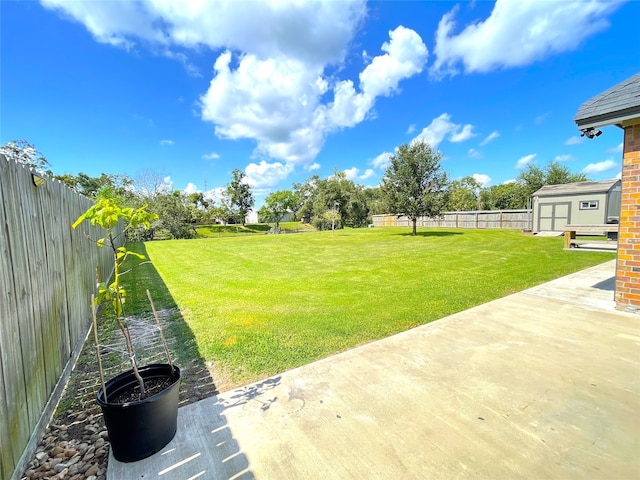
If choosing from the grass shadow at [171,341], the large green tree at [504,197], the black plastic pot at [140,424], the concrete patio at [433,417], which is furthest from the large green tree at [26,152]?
the large green tree at [504,197]

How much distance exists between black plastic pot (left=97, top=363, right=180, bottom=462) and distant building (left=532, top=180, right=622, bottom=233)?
2127 cm

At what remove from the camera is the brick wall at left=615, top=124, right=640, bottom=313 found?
3709mm

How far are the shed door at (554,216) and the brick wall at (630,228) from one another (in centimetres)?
1655

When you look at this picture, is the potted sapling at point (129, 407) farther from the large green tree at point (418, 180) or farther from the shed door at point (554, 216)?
the shed door at point (554, 216)

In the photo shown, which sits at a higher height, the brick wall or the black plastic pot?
the brick wall

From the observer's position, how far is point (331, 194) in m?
32.9

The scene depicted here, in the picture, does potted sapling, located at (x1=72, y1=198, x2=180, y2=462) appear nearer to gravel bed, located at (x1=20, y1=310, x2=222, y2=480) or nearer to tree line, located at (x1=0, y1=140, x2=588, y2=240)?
gravel bed, located at (x1=20, y1=310, x2=222, y2=480)

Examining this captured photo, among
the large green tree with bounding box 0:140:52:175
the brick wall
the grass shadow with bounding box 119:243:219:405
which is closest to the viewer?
the grass shadow with bounding box 119:243:219:405

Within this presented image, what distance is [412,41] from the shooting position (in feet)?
33.8

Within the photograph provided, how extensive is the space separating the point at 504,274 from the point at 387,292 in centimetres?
334

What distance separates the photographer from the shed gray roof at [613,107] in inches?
140

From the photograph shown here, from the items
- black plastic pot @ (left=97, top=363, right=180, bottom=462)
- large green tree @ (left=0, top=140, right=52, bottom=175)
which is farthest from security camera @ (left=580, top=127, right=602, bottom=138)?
large green tree @ (left=0, top=140, right=52, bottom=175)

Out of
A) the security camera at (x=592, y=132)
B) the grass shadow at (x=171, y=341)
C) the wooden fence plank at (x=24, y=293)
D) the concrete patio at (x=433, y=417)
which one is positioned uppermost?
the security camera at (x=592, y=132)

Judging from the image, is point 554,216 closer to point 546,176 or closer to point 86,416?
point 546,176
